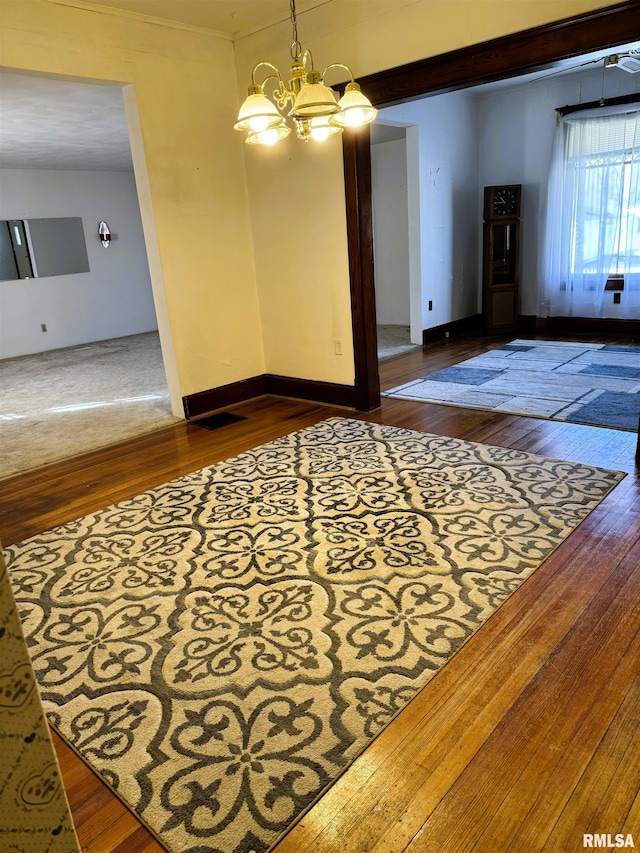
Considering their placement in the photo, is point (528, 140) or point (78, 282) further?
point (78, 282)

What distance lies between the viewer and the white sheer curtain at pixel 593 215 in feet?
20.7

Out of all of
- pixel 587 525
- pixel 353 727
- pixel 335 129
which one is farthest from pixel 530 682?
pixel 335 129

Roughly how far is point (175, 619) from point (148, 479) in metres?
1.55

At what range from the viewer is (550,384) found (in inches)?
193

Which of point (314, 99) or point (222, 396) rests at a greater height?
point (314, 99)

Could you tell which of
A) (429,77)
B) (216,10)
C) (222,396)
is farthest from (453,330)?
(216,10)

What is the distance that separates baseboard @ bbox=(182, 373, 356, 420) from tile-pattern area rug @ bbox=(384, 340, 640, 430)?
47 centimetres

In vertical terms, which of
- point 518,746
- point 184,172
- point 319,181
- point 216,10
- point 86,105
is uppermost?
point 216,10

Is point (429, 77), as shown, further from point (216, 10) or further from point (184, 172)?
point (184, 172)

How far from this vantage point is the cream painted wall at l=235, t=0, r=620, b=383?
342cm

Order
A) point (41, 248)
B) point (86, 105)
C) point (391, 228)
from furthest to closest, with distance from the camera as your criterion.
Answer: point (41, 248), point (391, 228), point (86, 105)

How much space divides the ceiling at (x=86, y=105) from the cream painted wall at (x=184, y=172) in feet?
0.57

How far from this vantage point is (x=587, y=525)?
103 inches

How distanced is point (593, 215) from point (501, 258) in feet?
3.54
